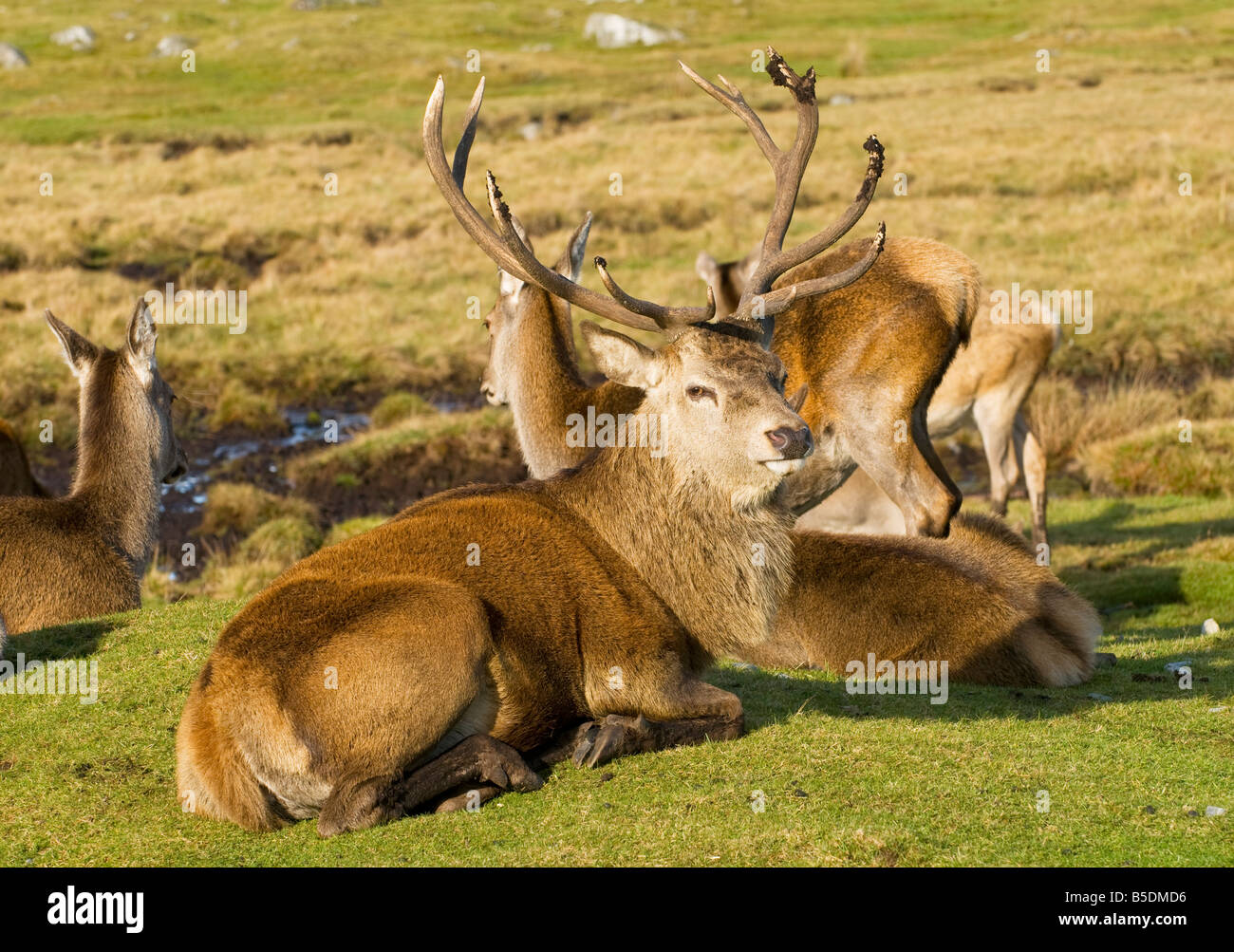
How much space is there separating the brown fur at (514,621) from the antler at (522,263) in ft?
0.47

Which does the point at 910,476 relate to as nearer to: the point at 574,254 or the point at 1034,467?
the point at 574,254

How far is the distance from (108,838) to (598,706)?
2022 mm

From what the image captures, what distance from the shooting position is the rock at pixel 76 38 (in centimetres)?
7612

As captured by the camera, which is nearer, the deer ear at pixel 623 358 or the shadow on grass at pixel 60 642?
the deer ear at pixel 623 358

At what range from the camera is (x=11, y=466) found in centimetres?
1137

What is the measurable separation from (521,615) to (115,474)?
4681 millimetres

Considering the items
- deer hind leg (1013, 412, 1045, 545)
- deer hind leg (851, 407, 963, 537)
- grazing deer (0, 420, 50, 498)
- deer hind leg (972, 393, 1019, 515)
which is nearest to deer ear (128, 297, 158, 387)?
grazing deer (0, 420, 50, 498)

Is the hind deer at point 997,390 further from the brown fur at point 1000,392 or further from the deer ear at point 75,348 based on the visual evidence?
the deer ear at point 75,348

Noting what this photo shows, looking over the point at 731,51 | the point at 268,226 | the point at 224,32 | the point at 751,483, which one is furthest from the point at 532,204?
the point at 224,32

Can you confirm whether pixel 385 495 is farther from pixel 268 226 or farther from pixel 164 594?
pixel 268 226

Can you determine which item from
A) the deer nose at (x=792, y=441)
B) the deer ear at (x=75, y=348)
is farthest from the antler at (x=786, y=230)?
the deer ear at (x=75, y=348)

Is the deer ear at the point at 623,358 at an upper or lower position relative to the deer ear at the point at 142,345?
upper

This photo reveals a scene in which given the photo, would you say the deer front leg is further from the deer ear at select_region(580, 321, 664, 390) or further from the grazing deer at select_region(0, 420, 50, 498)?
the grazing deer at select_region(0, 420, 50, 498)

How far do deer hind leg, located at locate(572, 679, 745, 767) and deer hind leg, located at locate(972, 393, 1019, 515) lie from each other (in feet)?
27.1
